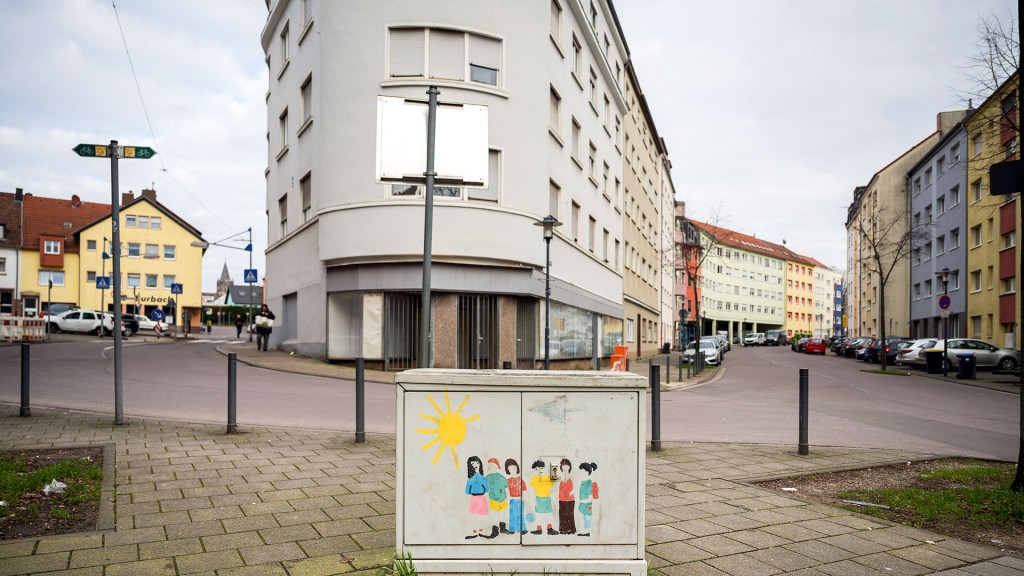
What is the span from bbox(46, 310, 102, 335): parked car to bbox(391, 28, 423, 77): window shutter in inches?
1243

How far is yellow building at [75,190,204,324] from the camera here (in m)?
63.2

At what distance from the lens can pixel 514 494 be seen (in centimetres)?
365

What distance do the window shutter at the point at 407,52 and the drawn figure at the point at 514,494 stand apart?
58.9 feet

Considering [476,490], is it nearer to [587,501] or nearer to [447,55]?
[587,501]

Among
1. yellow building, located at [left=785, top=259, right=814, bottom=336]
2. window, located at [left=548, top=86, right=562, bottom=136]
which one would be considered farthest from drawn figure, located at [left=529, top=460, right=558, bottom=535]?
yellow building, located at [left=785, top=259, right=814, bottom=336]

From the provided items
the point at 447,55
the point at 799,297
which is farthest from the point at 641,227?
the point at 799,297

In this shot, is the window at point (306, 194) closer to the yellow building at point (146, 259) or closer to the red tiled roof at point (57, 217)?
the yellow building at point (146, 259)

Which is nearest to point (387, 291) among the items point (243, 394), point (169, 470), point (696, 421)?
point (243, 394)

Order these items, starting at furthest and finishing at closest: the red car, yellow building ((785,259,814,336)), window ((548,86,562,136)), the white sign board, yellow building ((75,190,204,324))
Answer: yellow building ((785,259,814,336)) < yellow building ((75,190,204,324)) < the red car < window ((548,86,562,136)) < the white sign board

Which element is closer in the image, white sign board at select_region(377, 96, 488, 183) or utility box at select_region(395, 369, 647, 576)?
utility box at select_region(395, 369, 647, 576)

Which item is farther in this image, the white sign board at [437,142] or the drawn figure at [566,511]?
the white sign board at [437,142]

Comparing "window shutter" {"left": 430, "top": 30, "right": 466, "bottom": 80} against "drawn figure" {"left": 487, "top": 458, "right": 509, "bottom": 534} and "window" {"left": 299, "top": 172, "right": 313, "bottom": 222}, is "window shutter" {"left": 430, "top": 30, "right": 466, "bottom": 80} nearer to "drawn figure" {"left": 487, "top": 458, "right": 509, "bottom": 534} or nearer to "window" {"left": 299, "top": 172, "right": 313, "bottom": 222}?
"window" {"left": 299, "top": 172, "right": 313, "bottom": 222}

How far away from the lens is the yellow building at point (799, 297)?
411 feet

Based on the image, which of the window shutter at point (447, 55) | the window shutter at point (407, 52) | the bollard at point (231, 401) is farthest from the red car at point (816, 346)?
the bollard at point (231, 401)
